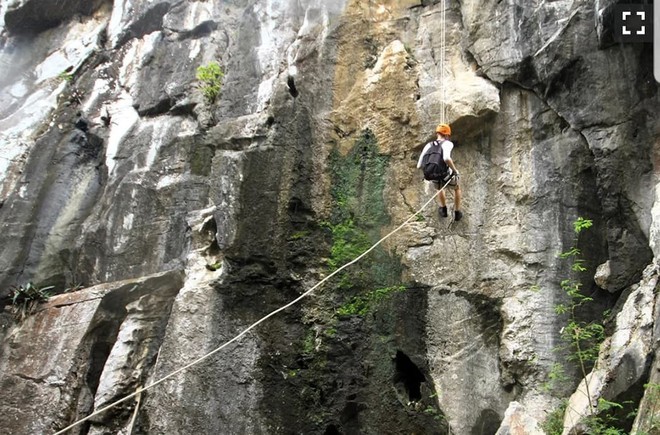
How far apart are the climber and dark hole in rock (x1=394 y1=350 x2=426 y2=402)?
200cm

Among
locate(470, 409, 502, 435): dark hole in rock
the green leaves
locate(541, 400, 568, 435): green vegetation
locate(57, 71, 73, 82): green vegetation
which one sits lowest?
locate(470, 409, 502, 435): dark hole in rock

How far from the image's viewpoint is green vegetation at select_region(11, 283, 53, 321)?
32.5 feet

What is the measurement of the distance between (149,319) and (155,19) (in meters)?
7.12

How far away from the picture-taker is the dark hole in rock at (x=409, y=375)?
8289mm

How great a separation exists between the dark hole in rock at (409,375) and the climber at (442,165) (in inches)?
78.7

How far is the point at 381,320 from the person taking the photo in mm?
8523

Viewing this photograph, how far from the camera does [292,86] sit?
1016 centimetres

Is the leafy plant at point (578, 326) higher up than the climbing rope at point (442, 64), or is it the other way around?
the climbing rope at point (442, 64)

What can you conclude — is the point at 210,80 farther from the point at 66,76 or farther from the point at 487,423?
the point at 487,423

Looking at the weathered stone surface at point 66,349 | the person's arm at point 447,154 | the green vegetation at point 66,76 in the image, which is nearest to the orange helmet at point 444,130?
the person's arm at point 447,154

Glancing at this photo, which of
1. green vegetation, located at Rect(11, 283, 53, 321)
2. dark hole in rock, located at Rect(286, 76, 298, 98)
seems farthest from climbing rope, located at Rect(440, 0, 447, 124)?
green vegetation, located at Rect(11, 283, 53, 321)

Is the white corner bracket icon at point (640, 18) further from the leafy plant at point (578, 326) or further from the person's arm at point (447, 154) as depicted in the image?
the person's arm at point (447, 154)

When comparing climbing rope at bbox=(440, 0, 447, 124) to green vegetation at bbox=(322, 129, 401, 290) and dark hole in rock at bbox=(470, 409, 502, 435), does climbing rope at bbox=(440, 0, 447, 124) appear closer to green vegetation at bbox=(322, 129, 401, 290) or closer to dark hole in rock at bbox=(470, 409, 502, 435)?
green vegetation at bbox=(322, 129, 401, 290)

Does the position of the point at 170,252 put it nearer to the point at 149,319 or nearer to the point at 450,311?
the point at 149,319
